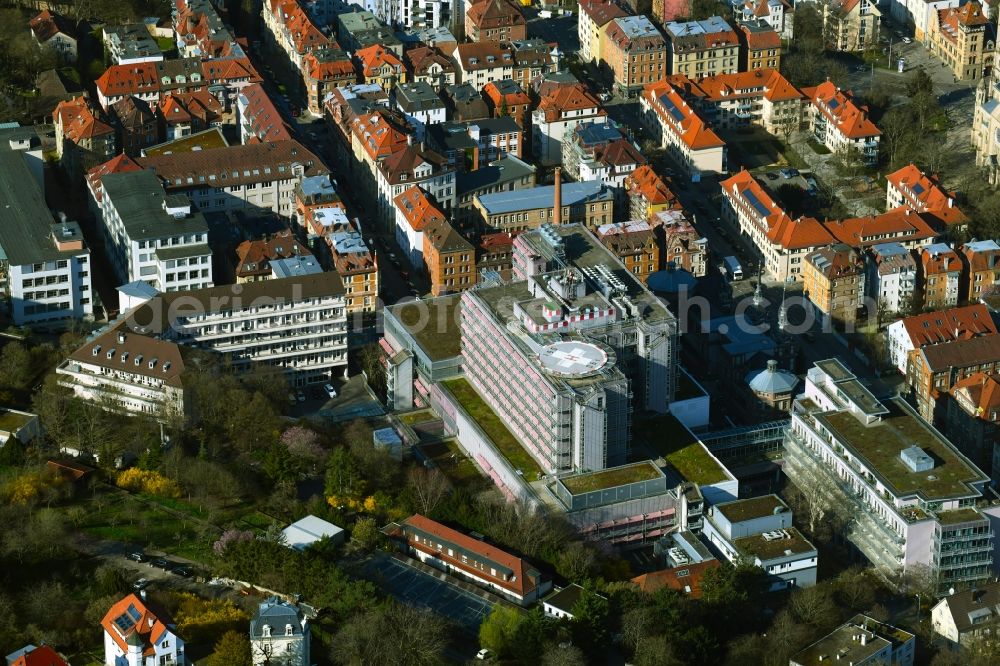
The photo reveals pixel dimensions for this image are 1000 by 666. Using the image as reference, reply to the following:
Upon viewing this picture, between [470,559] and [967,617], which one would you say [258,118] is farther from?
[967,617]

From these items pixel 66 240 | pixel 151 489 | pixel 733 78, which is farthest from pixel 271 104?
pixel 151 489

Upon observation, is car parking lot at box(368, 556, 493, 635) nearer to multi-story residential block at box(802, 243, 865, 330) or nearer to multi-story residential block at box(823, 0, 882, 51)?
multi-story residential block at box(802, 243, 865, 330)

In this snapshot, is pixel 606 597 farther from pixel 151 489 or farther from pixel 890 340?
pixel 890 340

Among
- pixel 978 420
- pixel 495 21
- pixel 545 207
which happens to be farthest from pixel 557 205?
pixel 495 21

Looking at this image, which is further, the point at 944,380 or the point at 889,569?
the point at 944,380

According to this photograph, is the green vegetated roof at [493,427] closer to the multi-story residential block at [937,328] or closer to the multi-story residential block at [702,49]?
the multi-story residential block at [937,328]

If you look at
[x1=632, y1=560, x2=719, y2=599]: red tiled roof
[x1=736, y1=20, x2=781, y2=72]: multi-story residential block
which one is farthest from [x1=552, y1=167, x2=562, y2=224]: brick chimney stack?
[x1=632, y1=560, x2=719, y2=599]: red tiled roof
